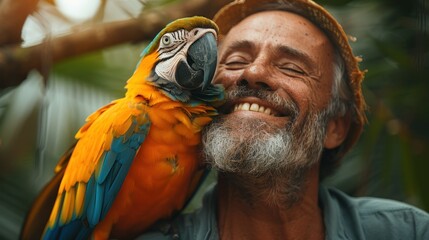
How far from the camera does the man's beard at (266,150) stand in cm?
216

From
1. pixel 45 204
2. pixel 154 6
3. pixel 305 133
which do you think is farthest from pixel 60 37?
pixel 305 133

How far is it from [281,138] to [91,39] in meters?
1.04

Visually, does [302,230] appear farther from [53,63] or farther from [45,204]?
[53,63]

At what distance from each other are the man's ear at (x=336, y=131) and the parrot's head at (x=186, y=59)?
0.58 metres

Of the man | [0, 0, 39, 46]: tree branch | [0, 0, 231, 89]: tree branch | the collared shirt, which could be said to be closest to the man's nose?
the man

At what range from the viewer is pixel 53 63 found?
275 cm

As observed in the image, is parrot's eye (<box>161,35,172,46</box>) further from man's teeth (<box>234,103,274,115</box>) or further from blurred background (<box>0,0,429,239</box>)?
blurred background (<box>0,0,429,239</box>)

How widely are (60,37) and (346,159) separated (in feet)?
4.76

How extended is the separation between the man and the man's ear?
0.02 metres

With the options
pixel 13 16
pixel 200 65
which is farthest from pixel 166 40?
pixel 13 16

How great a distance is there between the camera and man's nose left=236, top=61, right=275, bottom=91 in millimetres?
2230

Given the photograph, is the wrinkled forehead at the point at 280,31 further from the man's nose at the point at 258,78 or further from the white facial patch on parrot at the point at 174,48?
the white facial patch on parrot at the point at 174,48

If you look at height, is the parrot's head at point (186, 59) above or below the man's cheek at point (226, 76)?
above

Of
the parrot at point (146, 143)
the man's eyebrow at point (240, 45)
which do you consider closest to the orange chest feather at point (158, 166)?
the parrot at point (146, 143)
